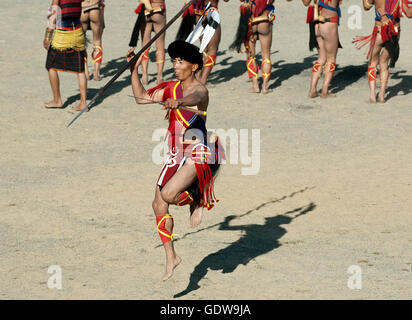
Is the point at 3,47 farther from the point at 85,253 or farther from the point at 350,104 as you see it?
the point at 85,253

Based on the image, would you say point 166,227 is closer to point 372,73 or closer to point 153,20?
point 372,73

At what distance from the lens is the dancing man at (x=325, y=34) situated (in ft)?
43.1

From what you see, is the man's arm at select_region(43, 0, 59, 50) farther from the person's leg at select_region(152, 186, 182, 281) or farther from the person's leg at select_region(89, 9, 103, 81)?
the person's leg at select_region(152, 186, 182, 281)

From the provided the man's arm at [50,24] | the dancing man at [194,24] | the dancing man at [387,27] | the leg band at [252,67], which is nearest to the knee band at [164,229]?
the dancing man at [194,24]

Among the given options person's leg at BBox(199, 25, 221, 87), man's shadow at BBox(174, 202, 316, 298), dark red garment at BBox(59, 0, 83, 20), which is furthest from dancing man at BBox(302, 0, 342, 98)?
man's shadow at BBox(174, 202, 316, 298)

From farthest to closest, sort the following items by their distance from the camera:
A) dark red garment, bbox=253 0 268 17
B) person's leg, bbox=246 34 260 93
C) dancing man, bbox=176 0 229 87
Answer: person's leg, bbox=246 34 260 93 < dark red garment, bbox=253 0 268 17 < dancing man, bbox=176 0 229 87

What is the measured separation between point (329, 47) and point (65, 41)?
4.54 metres

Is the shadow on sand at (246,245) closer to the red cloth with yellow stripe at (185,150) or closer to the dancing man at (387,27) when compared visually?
the red cloth with yellow stripe at (185,150)

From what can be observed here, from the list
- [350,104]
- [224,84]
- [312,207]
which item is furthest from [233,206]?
[224,84]

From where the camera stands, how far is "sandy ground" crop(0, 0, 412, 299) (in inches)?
259

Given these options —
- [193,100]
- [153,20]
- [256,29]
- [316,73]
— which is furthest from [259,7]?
[193,100]

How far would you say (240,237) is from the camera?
7.68 meters

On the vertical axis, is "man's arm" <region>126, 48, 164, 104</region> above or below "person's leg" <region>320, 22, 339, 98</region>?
above

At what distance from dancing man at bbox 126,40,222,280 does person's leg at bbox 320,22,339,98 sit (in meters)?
7.25
